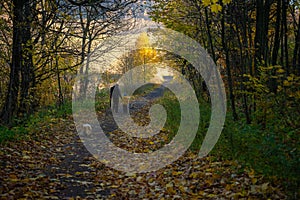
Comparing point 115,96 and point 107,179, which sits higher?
point 115,96

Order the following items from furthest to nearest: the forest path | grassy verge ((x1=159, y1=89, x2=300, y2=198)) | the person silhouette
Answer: the person silhouette < the forest path < grassy verge ((x1=159, y1=89, x2=300, y2=198))

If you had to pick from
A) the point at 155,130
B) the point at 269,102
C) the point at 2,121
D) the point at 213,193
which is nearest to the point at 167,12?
the point at 155,130

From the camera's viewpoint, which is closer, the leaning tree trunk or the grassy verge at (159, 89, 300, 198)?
the grassy verge at (159, 89, 300, 198)

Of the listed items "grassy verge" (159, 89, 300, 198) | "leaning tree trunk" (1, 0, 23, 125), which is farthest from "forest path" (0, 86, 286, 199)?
"leaning tree trunk" (1, 0, 23, 125)

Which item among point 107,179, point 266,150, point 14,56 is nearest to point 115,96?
point 14,56

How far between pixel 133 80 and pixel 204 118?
37701mm

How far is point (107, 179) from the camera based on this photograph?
21.9 feet

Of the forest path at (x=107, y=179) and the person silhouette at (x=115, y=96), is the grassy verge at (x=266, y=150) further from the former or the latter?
the person silhouette at (x=115, y=96)

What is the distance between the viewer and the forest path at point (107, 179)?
5.24 m

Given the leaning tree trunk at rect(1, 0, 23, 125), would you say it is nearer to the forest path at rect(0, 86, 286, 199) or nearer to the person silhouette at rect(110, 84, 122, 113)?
the forest path at rect(0, 86, 286, 199)

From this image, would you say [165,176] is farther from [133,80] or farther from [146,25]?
[133,80]

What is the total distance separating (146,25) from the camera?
19516mm

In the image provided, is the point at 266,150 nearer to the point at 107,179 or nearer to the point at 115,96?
the point at 107,179

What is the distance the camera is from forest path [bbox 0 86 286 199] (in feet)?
17.2
